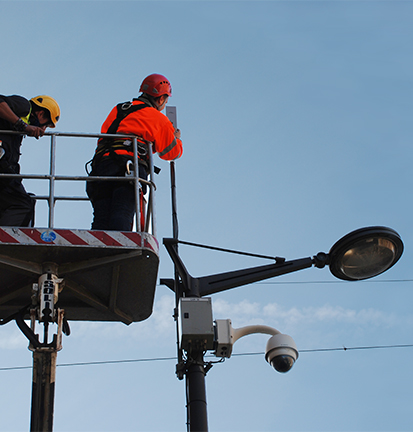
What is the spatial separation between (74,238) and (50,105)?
2224 mm

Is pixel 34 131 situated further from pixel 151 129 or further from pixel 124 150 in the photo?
pixel 151 129

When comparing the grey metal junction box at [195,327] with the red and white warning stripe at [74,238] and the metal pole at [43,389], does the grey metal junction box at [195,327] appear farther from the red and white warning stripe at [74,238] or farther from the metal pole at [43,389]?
the metal pole at [43,389]

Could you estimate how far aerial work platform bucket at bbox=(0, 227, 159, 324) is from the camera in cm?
744

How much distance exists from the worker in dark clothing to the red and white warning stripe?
0.83 metres

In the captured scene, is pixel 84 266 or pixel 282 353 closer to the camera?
pixel 282 353

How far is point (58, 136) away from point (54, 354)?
2771 millimetres

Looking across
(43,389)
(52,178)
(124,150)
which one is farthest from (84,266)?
(124,150)

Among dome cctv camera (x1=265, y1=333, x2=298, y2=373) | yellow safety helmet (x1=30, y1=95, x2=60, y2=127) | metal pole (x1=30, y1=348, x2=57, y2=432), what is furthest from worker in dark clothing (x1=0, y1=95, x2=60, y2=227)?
dome cctv camera (x1=265, y1=333, x2=298, y2=373)

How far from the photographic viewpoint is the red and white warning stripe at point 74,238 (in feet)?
24.2

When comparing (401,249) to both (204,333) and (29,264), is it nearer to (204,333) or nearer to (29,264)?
(204,333)

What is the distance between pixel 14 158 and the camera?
840 cm

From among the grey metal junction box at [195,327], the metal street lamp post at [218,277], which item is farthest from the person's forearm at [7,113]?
the grey metal junction box at [195,327]

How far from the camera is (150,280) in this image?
320 inches

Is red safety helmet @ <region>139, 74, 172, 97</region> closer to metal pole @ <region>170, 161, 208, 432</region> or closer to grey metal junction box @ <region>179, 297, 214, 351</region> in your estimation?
metal pole @ <region>170, 161, 208, 432</region>
